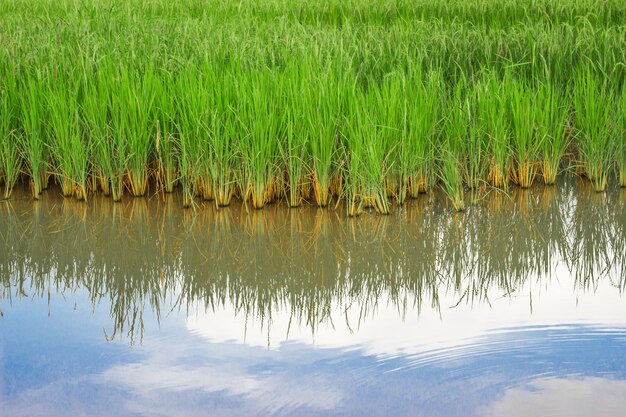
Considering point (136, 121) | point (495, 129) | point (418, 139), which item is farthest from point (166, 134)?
point (495, 129)

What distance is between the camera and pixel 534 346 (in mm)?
3564

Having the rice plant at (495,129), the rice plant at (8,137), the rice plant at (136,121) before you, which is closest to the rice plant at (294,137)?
the rice plant at (136,121)

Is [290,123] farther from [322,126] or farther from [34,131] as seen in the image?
[34,131]

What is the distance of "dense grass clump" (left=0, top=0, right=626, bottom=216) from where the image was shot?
5.31m

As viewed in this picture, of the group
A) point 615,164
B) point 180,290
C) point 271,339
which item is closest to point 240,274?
point 180,290

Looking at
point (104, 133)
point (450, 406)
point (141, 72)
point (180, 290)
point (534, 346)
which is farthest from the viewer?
point (141, 72)

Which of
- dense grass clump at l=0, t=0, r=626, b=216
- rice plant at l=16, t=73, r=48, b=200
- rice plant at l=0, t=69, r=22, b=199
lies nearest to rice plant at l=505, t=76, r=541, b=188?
dense grass clump at l=0, t=0, r=626, b=216

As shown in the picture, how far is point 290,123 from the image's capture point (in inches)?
207

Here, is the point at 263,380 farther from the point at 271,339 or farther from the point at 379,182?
the point at 379,182

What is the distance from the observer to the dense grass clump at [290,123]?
5309 millimetres

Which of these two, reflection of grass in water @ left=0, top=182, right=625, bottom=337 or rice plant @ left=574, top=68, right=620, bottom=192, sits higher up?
rice plant @ left=574, top=68, right=620, bottom=192

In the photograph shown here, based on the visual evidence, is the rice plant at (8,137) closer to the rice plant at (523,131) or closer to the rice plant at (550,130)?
the rice plant at (523,131)

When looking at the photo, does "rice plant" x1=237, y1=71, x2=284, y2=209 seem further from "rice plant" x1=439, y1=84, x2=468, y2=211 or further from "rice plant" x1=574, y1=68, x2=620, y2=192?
"rice plant" x1=574, y1=68, x2=620, y2=192

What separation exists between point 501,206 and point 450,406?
2571 mm
